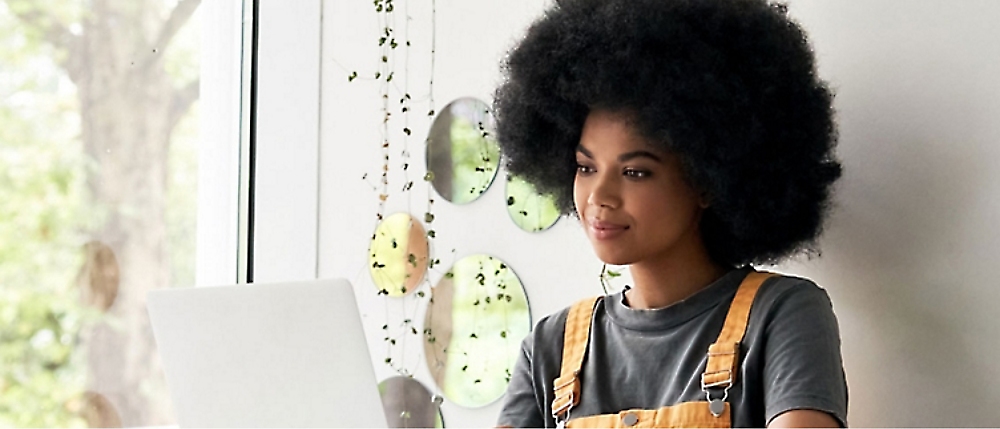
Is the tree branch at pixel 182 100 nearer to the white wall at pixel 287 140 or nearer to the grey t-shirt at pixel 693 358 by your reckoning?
the white wall at pixel 287 140

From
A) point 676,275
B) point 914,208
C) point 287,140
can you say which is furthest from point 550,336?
Result: point 287,140

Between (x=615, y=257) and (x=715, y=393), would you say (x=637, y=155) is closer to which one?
(x=615, y=257)

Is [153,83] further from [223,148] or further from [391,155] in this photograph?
[391,155]

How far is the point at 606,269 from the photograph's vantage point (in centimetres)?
191

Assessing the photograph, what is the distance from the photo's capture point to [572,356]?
1622mm

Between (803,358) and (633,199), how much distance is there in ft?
0.94

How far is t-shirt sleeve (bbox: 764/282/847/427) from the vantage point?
131cm

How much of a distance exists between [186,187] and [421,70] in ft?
2.02

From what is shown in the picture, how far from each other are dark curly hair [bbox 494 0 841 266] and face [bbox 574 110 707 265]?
2cm

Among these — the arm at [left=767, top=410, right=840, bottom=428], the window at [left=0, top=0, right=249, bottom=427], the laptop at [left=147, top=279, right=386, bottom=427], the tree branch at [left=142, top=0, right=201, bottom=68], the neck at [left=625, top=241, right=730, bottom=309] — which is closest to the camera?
the laptop at [left=147, top=279, right=386, bottom=427]

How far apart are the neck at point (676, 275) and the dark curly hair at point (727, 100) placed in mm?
30

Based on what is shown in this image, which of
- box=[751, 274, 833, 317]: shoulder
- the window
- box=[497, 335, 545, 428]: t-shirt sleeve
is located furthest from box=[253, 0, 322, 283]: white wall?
box=[751, 274, 833, 317]: shoulder

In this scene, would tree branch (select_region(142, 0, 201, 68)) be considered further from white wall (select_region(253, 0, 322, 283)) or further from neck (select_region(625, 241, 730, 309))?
neck (select_region(625, 241, 730, 309))

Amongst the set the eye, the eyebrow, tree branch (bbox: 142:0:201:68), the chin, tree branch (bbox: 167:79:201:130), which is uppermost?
tree branch (bbox: 142:0:201:68)
